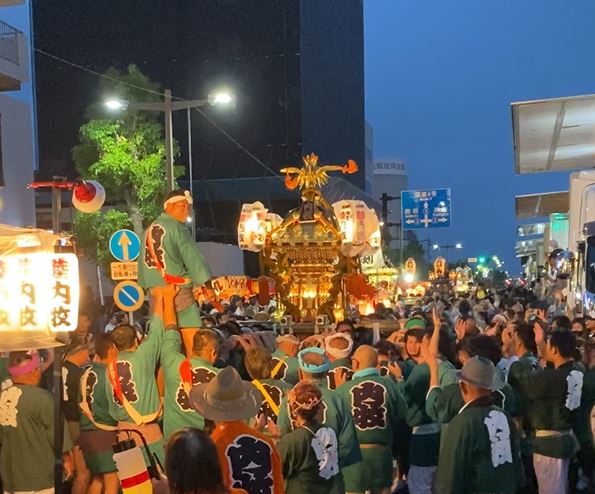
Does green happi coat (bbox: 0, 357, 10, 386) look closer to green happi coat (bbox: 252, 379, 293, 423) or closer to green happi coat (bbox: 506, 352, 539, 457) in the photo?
green happi coat (bbox: 252, 379, 293, 423)

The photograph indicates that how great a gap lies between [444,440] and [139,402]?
2746 millimetres

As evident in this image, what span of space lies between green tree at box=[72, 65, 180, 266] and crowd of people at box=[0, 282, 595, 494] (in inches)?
550

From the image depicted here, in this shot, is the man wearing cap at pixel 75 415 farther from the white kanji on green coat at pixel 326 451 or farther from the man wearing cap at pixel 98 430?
the white kanji on green coat at pixel 326 451

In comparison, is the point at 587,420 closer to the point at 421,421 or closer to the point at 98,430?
the point at 421,421

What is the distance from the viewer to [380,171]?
106m

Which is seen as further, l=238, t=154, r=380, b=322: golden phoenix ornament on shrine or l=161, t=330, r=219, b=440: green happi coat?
l=238, t=154, r=380, b=322: golden phoenix ornament on shrine

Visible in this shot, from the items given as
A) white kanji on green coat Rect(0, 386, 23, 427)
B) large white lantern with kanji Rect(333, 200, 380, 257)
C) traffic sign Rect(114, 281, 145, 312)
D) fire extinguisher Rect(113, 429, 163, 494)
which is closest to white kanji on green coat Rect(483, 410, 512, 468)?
fire extinguisher Rect(113, 429, 163, 494)

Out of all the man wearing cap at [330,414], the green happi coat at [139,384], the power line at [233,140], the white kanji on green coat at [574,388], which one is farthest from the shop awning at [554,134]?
the power line at [233,140]

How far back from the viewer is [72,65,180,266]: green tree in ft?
67.9

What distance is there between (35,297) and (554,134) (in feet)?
43.6

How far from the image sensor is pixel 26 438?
222 inches

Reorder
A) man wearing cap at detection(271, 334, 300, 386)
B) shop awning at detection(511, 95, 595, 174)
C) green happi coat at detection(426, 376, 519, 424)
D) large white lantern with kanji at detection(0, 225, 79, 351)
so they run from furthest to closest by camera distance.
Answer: shop awning at detection(511, 95, 595, 174) < man wearing cap at detection(271, 334, 300, 386) < green happi coat at detection(426, 376, 519, 424) < large white lantern with kanji at detection(0, 225, 79, 351)

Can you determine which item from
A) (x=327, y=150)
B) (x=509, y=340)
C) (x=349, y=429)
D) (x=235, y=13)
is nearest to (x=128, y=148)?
(x=509, y=340)

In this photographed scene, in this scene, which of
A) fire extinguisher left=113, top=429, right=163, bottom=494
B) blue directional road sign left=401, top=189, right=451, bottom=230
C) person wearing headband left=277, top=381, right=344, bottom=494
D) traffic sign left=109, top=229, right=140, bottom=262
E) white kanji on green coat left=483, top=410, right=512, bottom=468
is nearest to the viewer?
fire extinguisher left=113, top=429, right=163, bottom=494
